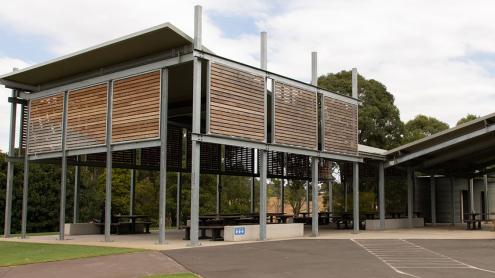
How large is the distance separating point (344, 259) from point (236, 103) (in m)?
6.84

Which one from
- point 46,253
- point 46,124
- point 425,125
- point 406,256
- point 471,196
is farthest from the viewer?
point 425,125

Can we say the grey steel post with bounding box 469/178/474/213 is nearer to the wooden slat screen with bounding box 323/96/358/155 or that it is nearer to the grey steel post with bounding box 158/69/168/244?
the wooden slat screen with bounding box 323/96/358/155

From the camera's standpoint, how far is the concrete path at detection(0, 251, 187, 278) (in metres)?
10.3

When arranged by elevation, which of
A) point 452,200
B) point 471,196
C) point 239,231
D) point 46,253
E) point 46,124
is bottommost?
point 46,253

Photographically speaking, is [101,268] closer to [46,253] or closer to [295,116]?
[46,253]

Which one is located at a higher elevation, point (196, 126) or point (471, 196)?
point (196, 126)

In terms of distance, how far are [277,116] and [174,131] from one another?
27.2ft

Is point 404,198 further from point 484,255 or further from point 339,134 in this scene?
point 484,255

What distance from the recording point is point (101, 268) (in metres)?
11.0

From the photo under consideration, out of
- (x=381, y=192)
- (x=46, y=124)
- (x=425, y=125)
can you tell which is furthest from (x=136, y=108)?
(x=425, y=125)

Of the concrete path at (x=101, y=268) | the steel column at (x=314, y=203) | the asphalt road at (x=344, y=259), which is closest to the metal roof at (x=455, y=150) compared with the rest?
the steel column at (x=314, y=203)

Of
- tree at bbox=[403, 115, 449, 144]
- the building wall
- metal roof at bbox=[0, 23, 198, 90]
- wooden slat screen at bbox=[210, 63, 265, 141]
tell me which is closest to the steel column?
wooden slat screen at bbox=[210, 63, 265, 141]

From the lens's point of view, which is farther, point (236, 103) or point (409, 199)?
point (409, 199)

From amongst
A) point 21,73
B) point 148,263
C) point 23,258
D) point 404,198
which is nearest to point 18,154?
point 21,73
